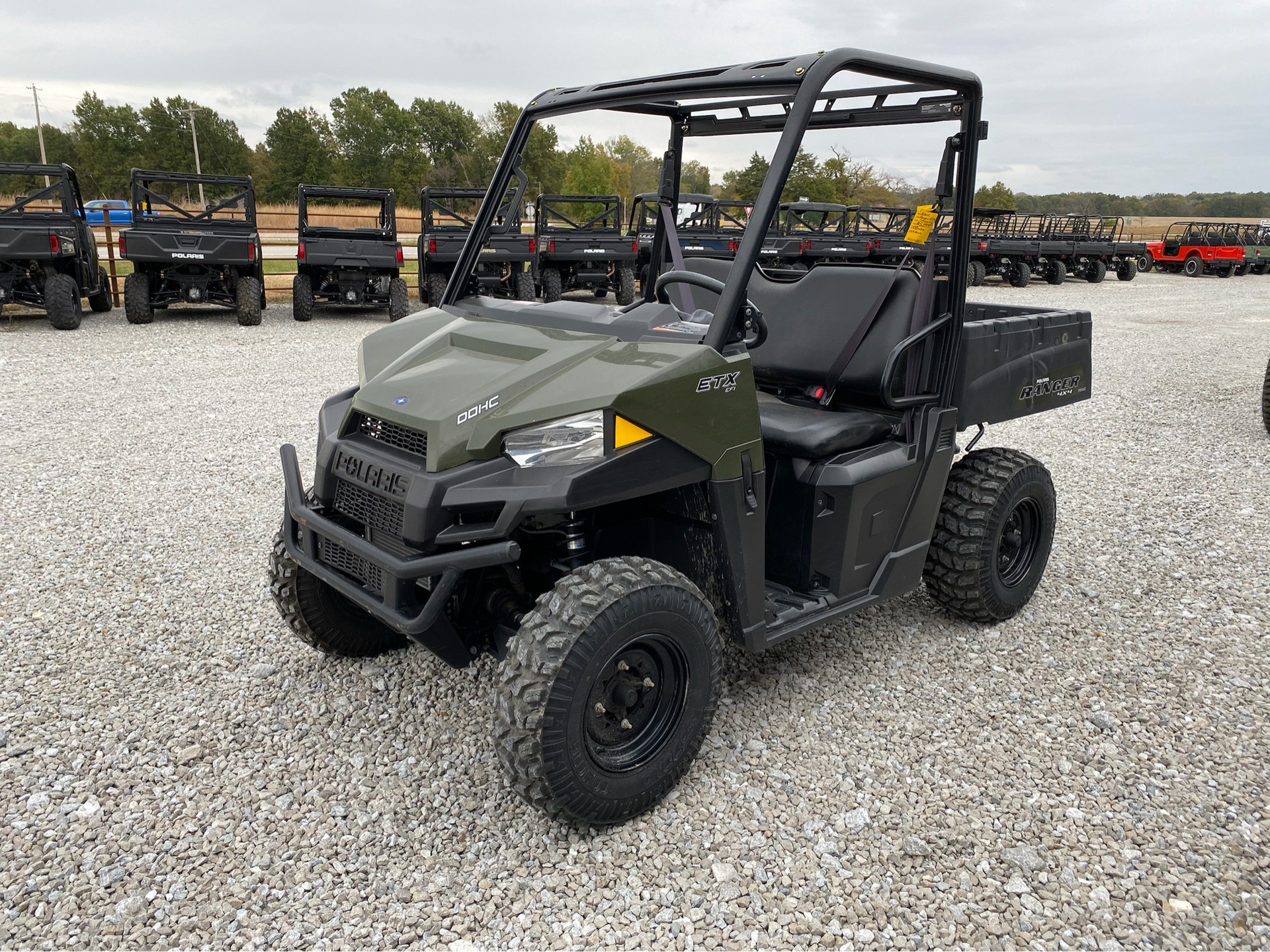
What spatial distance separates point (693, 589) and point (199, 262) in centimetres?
1167


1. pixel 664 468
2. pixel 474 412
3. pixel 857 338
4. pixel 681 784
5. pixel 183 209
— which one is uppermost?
pixel 183 209

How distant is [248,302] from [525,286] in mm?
3987

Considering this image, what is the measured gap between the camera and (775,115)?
11.0 ft

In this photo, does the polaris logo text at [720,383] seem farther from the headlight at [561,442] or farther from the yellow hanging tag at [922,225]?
the yellow hanging tag at [922,225]

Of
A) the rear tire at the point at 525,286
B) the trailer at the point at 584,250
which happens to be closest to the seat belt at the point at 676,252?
the rear tire at the point at 525,286

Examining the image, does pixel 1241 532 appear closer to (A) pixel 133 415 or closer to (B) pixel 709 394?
(B) pixel 709 394

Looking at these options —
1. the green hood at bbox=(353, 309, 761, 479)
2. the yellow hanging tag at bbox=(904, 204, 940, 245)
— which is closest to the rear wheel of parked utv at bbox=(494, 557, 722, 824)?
the green hood at bbox=(353, 309, 761, 479)

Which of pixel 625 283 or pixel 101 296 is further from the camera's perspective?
pixel 625 283

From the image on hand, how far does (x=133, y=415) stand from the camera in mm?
7406

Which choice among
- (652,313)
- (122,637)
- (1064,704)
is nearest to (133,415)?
(122,637)

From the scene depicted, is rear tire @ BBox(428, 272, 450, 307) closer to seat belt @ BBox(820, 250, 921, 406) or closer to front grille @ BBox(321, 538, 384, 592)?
seat belt @ BBox(820, 250, 921, 406)

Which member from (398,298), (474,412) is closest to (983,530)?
(474,412)

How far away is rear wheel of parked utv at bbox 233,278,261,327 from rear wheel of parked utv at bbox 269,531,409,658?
1021cm

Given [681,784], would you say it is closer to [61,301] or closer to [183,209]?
[61,301]
